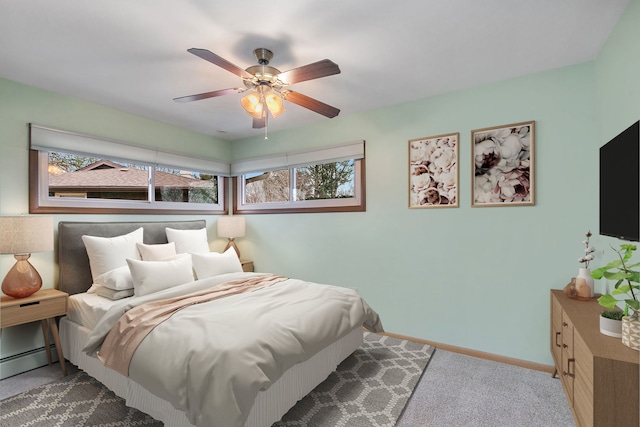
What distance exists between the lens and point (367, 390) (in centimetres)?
230

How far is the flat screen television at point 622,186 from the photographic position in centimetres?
151

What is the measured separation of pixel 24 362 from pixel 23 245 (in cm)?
107

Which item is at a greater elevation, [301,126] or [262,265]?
[301,126]

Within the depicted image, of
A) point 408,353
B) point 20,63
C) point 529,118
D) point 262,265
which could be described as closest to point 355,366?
point 408,353

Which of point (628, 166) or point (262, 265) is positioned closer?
point (628, 166)

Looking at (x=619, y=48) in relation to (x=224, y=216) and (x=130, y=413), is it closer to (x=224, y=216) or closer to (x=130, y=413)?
(x=130, y=413)

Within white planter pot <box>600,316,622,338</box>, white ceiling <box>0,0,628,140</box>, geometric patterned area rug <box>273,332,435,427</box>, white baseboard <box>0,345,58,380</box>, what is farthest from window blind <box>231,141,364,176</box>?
white baseboard <box>0,345,58,380</box>

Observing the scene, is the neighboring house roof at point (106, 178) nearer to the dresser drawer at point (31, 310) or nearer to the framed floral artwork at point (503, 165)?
the dresser drawer at point (31, 310)

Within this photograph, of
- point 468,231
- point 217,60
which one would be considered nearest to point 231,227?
point 217,60

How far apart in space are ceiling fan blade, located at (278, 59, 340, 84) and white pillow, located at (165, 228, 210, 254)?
2.35 m

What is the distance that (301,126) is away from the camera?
13.0ft

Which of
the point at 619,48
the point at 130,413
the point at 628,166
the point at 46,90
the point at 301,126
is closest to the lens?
the point at 628,166

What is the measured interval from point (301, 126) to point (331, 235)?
144 centimetres

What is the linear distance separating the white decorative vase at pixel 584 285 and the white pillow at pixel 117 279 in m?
3.49
